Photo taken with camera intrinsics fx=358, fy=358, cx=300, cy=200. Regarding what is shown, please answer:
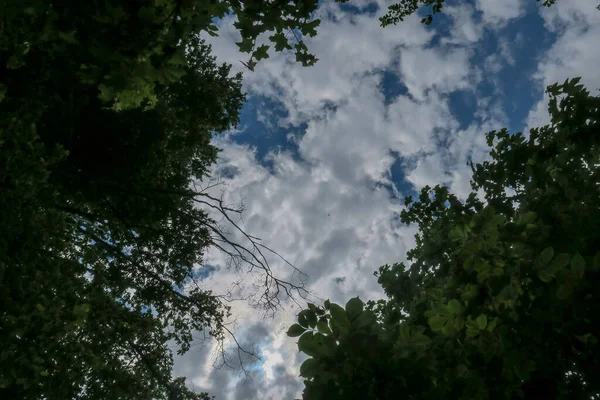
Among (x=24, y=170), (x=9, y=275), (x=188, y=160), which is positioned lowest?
(x=9, y=275)

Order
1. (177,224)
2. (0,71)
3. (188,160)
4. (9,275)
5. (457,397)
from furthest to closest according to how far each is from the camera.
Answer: (188,160) → (177,224) → (0,71) → (9,275) → (457,397)

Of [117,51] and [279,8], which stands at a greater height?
[279,8]

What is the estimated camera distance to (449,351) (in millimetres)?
2416

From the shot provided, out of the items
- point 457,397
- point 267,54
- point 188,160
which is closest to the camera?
point 457,397

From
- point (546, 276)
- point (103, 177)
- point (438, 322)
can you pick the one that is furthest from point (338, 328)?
point (103, 177)

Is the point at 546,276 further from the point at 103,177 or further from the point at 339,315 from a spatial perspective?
the point at 103,177

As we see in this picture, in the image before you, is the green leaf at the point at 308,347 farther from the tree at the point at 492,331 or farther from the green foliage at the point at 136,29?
the green foliage at the point at 136,29

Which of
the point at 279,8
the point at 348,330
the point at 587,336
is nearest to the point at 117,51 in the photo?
the point at 279,8

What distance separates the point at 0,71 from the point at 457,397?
279 inches

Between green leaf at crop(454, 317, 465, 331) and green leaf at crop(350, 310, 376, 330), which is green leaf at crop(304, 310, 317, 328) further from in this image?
green leaf at crop(454, 317, 465, 331)

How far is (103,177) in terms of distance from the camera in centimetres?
859

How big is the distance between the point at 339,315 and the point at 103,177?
27.3ft

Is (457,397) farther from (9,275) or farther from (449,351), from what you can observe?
(9,275)

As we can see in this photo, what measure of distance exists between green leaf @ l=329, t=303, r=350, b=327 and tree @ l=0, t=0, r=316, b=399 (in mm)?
1617
